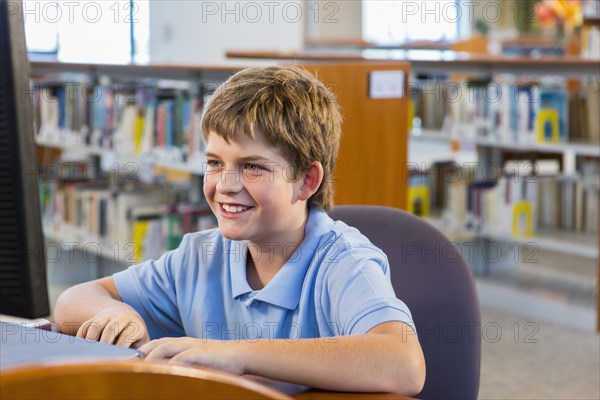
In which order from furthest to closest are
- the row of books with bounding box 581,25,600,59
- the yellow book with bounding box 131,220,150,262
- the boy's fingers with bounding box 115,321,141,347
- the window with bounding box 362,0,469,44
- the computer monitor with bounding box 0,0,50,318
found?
the window with bounding box 362,0,469,44, the row of books with bounding box 581,25,600,59, the yellow book with bounding box 131,220,150,262, the boy's fingers with bounding box 115,321,141,347, the computer monitor with bounding box 0,0,50,318

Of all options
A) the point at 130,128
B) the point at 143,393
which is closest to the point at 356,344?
the point at 143,393

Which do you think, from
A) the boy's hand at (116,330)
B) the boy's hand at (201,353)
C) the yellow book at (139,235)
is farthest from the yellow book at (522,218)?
the boy's hand at (201,353)

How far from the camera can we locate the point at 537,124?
4430 mm

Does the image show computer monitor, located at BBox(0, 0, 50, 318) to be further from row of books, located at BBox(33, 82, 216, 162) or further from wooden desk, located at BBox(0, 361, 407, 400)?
row of books, located at BBox(33, 82, 216, 162)

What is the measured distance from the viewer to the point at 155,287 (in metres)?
1.38

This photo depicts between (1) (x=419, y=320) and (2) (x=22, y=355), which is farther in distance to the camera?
(1) (x=419, y=320)

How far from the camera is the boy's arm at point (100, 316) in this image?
114cm

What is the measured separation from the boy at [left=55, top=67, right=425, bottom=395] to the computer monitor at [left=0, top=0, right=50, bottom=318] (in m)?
0.29

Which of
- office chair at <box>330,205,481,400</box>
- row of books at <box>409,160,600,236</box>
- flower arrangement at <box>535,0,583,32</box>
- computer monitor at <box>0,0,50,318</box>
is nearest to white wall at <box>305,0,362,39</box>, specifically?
flower arrangement at <box>535,0,583,32</box>

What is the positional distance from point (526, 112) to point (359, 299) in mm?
3461

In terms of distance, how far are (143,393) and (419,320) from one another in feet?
2.86

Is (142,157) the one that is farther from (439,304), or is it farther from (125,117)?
(439,304)

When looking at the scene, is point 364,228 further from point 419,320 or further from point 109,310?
point 109,310

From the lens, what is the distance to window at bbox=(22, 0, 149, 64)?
9102 mm
